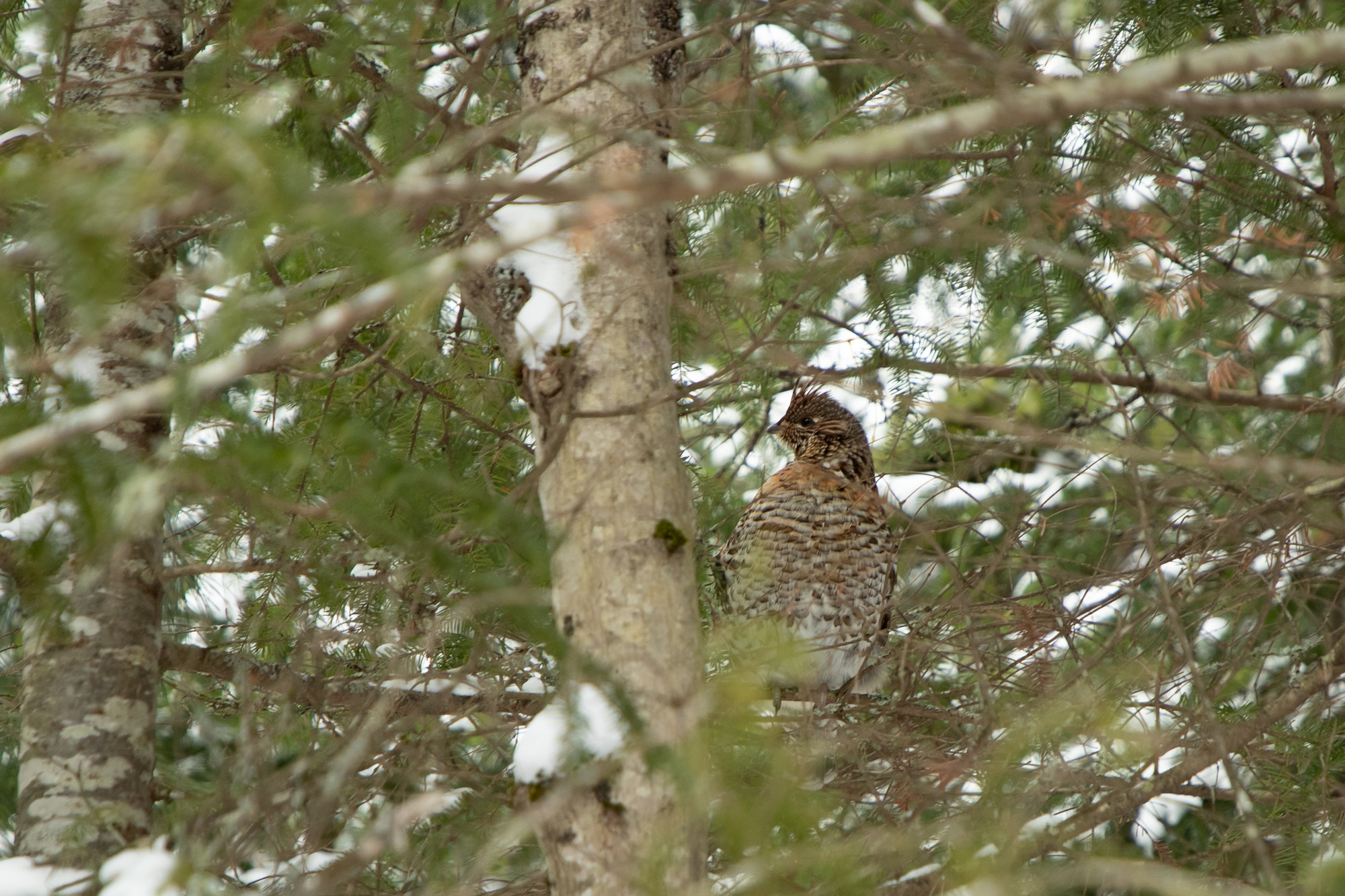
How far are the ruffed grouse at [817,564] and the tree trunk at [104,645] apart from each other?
212 centimetres

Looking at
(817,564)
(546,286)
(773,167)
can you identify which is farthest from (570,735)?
(817,564)

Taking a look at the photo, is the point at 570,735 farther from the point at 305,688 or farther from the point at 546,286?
the point at 305,688

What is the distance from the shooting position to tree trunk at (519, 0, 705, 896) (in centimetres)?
224

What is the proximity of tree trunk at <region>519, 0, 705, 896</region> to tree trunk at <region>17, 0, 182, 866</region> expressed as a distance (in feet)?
2.99

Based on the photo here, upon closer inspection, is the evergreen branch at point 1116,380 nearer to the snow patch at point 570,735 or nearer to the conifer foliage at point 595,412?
the conifer foliage at point 595,412

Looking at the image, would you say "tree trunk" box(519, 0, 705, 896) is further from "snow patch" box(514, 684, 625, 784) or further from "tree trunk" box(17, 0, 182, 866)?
"tree trunk" box(17, 0, 182, 866)

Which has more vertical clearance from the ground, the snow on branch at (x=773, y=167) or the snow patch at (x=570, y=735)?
the snow on branch at (x=773, y=167)

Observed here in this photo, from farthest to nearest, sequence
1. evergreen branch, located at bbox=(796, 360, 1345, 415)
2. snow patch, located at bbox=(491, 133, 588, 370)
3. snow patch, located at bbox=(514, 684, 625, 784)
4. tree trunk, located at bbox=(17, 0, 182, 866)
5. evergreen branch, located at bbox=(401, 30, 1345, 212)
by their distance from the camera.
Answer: evergreen branch, located at bbox=(796, 360, 1345, 415)
tree trunk, located at bbox=(17, 0, 182, 866)
snow patch, located at bbox=(491, 133, 588, 370)
snow patch, located at bbox=(514, 684, 625, 784)
evergreen branch, located at bbox=(401, 30, 1345, 212)

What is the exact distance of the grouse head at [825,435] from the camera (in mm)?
4875

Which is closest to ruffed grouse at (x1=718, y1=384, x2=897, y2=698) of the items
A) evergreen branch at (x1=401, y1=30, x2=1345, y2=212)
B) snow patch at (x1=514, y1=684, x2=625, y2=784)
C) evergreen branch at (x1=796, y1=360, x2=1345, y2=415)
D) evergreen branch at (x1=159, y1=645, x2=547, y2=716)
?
evergreen branch at (x1=796, y1=360, x2=1345, y2=415)

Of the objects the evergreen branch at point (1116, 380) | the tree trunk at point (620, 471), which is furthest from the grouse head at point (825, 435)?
the tree trunk at point (620, 471)

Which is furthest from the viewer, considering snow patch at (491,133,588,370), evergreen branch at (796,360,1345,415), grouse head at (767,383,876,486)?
grouse head at (767,383,876,486)

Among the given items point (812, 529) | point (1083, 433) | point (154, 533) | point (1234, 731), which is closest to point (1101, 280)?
point (1083, 433)

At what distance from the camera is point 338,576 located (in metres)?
2.51
